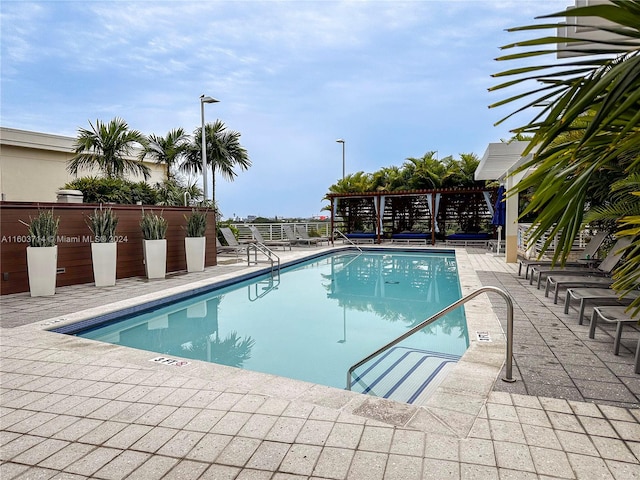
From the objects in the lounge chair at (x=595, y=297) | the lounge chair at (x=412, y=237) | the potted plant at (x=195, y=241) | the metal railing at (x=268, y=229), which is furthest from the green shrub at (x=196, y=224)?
the lounge chair at (x=412, y=237)

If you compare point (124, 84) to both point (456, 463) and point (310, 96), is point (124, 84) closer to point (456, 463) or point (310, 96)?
point (310, 96)

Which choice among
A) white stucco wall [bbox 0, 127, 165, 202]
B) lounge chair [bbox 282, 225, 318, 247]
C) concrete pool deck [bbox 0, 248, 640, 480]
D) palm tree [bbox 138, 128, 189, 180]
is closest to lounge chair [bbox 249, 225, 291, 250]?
lounge chair [bbox 282, 225, 318, 247]

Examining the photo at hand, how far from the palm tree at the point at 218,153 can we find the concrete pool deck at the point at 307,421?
601 inches

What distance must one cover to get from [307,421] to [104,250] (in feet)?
19.6

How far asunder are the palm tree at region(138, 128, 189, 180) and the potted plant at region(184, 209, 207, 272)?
9.86m

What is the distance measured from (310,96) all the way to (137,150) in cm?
823

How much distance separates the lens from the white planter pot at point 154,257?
303 inches

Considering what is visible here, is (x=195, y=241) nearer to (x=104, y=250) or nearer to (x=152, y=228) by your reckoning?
(x=152, y=228)

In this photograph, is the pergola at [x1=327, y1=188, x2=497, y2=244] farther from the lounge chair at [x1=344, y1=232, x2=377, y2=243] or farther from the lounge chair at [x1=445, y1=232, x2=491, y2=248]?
the lounge chair at [x1=445, y1=232, x2=491, y2=248]

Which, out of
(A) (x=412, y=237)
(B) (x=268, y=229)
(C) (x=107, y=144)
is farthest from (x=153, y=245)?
(A) (x=412, y=237)

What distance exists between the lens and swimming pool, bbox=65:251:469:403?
161 inches

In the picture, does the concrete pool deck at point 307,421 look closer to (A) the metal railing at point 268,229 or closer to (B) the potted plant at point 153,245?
(B) the potted plant at point 153,245

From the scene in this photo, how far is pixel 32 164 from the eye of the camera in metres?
15.5

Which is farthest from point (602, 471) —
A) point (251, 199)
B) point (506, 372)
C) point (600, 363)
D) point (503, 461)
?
point (251, 199)
